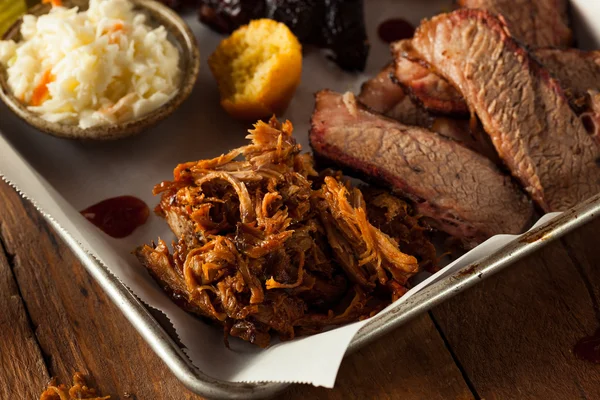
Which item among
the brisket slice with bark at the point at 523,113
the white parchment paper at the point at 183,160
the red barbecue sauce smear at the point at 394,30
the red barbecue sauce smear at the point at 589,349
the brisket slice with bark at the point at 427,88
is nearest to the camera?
the white parchment paper at the point at 183,160

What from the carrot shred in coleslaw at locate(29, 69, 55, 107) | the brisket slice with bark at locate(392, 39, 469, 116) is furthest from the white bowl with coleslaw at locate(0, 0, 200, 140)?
the brisket slice with bark at locate(392, 39, 469, 116)

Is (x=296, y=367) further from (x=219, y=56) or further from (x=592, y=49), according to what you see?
(x=592, y=49)

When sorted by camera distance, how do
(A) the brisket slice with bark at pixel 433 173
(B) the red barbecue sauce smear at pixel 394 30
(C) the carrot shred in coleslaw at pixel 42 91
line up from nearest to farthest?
(A) the brisket slice with bark at pixel 433 173 < (C) the carrot shred in coleslaw at pixel 42 91 < (B) the red barbecue sauce smear at pixel 394 30

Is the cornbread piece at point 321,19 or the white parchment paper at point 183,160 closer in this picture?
the white parchment paper at point 183,160

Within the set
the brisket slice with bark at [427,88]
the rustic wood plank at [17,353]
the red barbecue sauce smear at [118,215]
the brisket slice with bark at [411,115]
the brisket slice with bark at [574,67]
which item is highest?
the brisket slice with bark at [574,67]

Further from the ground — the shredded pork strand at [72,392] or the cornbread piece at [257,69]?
the cornbread piece at [257,69]

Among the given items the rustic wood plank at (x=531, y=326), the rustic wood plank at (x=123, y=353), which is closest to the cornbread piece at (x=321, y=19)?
the rustic wood plank at (x=531, y=326)

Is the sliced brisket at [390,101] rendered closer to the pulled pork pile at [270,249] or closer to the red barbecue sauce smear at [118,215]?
the pulled pork pile at [270,249]

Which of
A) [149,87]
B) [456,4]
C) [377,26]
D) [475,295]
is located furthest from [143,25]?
[475,295]

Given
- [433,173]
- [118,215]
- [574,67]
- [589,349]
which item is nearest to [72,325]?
[118,215]
